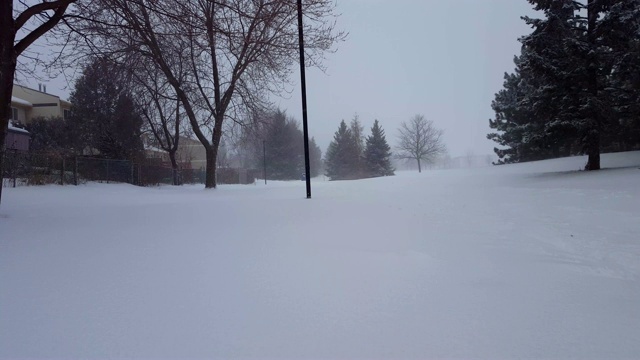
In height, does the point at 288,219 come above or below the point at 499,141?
below

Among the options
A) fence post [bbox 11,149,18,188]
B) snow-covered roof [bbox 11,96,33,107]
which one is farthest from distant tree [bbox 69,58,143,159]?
fence post [bbox 11,149,18,188]

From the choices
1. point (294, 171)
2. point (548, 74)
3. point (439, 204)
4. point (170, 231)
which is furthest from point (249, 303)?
point (294, 171)

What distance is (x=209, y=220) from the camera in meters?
7.30

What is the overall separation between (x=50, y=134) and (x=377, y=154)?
1574 inches

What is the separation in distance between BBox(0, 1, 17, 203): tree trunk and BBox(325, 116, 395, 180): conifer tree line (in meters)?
50.8

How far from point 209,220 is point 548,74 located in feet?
48.7

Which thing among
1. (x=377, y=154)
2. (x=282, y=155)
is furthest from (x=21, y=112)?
(x=377, y=154)

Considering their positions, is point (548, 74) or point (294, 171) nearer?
point (548, 74)

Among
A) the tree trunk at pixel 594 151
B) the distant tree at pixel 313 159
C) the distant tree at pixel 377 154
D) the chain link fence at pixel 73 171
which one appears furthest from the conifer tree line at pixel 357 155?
the tree trunk at pixel 594 151

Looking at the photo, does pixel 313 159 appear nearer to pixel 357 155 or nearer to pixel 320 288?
pixel 357 155

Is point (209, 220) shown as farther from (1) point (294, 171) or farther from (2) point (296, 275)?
(1) point (294, 171)

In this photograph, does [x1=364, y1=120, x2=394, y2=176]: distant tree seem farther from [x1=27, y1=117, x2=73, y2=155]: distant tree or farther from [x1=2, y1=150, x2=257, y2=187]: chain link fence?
[x1=27, y1=117, x2=73, y2=155]: distant tree

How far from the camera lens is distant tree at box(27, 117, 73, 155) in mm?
30672

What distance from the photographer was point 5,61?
7.33m
